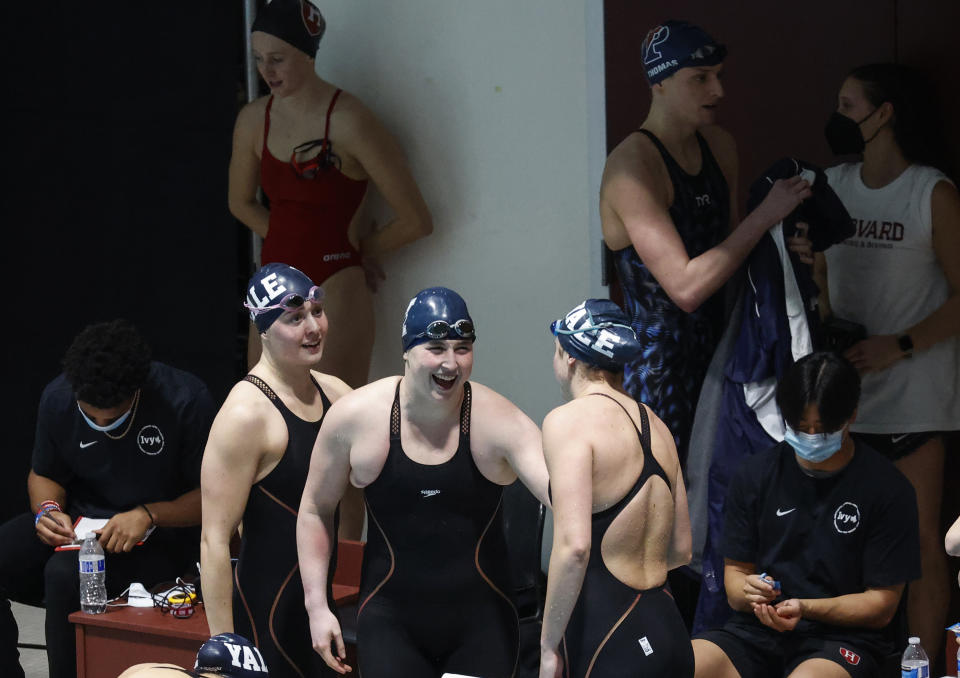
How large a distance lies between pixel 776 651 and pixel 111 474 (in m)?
2.72

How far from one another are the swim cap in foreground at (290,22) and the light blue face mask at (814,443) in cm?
277

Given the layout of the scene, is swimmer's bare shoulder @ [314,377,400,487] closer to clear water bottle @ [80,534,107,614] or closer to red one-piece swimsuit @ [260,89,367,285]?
clear water bottle @ [80,534,107,614]

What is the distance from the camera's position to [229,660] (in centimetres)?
297

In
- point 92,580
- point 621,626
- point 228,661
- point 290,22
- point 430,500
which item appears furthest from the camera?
point 290,22

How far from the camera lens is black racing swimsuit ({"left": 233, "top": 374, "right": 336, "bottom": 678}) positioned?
168 inches

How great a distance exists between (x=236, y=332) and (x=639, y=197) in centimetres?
277

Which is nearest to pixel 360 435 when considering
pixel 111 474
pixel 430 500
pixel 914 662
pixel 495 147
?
pixel 430 500

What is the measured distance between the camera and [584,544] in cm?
369

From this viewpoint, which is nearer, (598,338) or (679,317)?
(598,338)

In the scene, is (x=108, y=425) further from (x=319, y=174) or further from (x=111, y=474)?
(x=319, y=174)

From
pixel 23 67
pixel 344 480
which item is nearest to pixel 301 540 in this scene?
pixel 344 480

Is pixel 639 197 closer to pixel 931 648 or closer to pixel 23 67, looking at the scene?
pixel 931 648

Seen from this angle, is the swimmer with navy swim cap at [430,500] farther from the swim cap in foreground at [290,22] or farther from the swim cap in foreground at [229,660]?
the swim cap in foreground at [290,22]

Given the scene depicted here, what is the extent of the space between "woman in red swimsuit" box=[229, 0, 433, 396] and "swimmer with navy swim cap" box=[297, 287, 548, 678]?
2.17 metres
